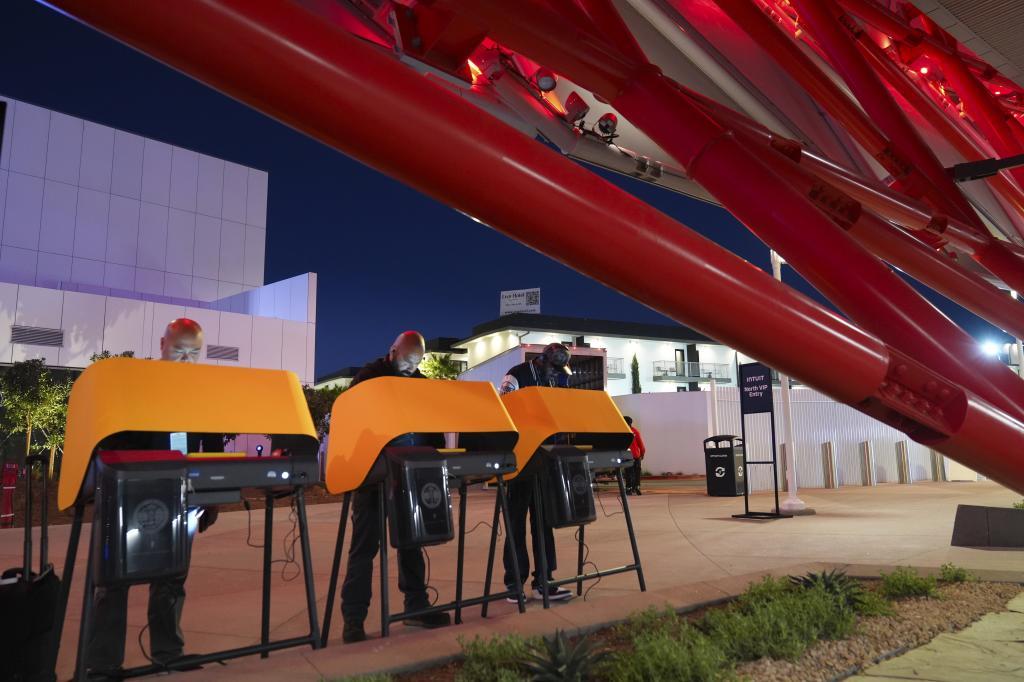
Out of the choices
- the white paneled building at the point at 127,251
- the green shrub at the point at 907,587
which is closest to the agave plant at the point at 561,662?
the green shrub at the point at 907,587

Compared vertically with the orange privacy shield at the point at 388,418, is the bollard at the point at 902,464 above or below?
below

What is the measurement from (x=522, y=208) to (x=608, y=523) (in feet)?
29.8

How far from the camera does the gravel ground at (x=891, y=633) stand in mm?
3096

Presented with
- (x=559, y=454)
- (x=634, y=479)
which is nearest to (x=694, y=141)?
(x=559, y=454)

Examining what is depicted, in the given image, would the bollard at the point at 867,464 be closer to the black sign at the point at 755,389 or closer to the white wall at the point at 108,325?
the black sign at the point at 755,389

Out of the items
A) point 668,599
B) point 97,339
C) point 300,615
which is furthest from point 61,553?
point 97,339

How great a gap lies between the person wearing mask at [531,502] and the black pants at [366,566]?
65 cm

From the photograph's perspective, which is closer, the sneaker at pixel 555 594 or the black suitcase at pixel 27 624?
the black suitcase at pixel 27 624

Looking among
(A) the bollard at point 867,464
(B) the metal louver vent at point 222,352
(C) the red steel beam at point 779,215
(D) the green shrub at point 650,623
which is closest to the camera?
(C) the red steel beam at point 779,215

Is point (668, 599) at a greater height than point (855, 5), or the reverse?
point (855, 5)

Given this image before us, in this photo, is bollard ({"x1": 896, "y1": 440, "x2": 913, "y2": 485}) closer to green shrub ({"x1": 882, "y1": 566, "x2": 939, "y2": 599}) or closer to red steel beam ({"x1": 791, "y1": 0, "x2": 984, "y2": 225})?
green shrub ({"x1": 882, "y1": 566, "x2": 939, "y2": 599})

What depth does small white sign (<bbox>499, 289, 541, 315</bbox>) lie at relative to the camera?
43844 millimetres

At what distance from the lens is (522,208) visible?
1851mm

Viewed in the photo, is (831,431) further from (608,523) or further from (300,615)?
(300,615)
